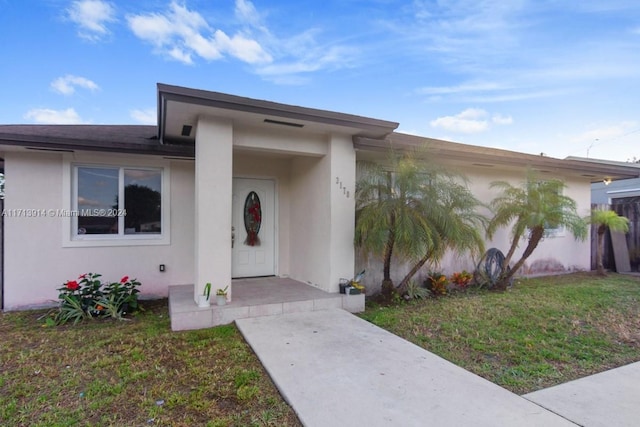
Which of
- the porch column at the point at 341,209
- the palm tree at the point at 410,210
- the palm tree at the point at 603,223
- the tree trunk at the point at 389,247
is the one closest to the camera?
the palm tree at the point at 410,210

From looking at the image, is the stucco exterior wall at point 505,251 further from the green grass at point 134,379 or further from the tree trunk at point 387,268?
the green grass at point 134,379

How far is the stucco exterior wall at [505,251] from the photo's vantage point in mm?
7398

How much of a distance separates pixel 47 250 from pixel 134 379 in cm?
442

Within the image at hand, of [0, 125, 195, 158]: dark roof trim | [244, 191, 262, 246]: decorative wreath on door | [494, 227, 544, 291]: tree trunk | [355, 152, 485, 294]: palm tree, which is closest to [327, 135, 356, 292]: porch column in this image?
[355, 152, 485, 294]: palm tree

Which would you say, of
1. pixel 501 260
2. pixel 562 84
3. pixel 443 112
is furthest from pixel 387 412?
pixel 443 112

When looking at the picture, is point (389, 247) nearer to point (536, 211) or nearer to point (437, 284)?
point (437, 284)

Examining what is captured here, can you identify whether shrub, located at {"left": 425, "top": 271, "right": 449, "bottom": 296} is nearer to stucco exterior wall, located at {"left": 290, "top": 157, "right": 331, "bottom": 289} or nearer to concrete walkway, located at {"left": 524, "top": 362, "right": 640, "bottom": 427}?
stucco exterior wall, located at {"left": 290, "top": 157, "right": 331, "bottom": 289}

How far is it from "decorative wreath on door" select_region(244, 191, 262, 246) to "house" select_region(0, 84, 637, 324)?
24 millimetres

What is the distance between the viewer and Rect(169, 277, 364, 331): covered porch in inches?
196

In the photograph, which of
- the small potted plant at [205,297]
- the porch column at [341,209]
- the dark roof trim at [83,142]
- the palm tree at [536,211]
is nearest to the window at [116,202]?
the dark roof trim at [83,142]

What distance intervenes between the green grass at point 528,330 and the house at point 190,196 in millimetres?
1772

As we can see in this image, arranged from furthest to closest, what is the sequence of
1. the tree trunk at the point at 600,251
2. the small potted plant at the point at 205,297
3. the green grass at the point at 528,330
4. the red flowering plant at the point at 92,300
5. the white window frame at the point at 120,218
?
the tree trunk at the point at 600,251 < the white window frame at the point at 120,218 < the red flowering plant at the point at 92,300 < the small potted plant at the point at 205,297 < the green grass at the point at 528,330

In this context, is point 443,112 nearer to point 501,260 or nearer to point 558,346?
point 501,260

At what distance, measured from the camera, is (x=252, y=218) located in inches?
308
